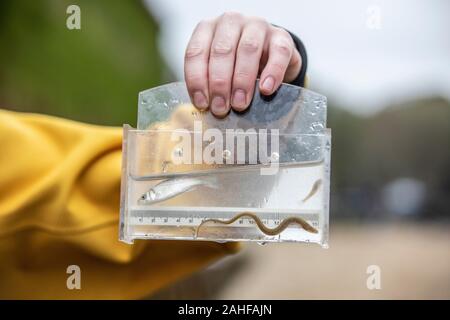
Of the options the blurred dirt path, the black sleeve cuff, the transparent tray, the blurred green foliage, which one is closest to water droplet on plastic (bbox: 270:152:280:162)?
the transparent tray

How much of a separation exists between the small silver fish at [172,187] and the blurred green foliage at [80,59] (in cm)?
206

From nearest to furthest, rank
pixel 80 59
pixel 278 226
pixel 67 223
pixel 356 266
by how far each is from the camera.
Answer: pixel 278 226 < pixel 67 223 < pixel 80 59 < pixel 356 266

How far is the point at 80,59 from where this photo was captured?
349 centimetres

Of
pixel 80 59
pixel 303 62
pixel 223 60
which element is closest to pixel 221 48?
pixel 223 60

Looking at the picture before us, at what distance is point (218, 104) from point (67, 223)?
0.33 meters

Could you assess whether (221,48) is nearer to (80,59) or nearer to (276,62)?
(276,62)

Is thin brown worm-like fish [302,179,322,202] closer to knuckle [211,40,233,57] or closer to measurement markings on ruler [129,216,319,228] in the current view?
measurement markings on ruler [129,216,319,228]

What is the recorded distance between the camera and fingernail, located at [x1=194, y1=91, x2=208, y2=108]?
3.03 feet

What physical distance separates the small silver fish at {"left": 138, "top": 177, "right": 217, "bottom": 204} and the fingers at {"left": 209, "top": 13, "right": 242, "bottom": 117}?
0.27ft

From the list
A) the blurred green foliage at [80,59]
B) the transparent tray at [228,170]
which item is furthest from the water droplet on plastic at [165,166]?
the blurred green foliage at [80,59]

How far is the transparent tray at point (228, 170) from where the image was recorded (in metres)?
0.92

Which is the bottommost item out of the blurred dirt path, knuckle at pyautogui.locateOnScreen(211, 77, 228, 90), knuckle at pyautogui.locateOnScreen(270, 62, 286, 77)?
the blurred dirt path

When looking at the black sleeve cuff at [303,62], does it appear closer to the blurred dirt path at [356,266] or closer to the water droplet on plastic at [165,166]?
the water droplet on plastic at [165,166]

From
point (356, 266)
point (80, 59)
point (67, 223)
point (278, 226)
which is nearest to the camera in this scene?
point (278, 226)
